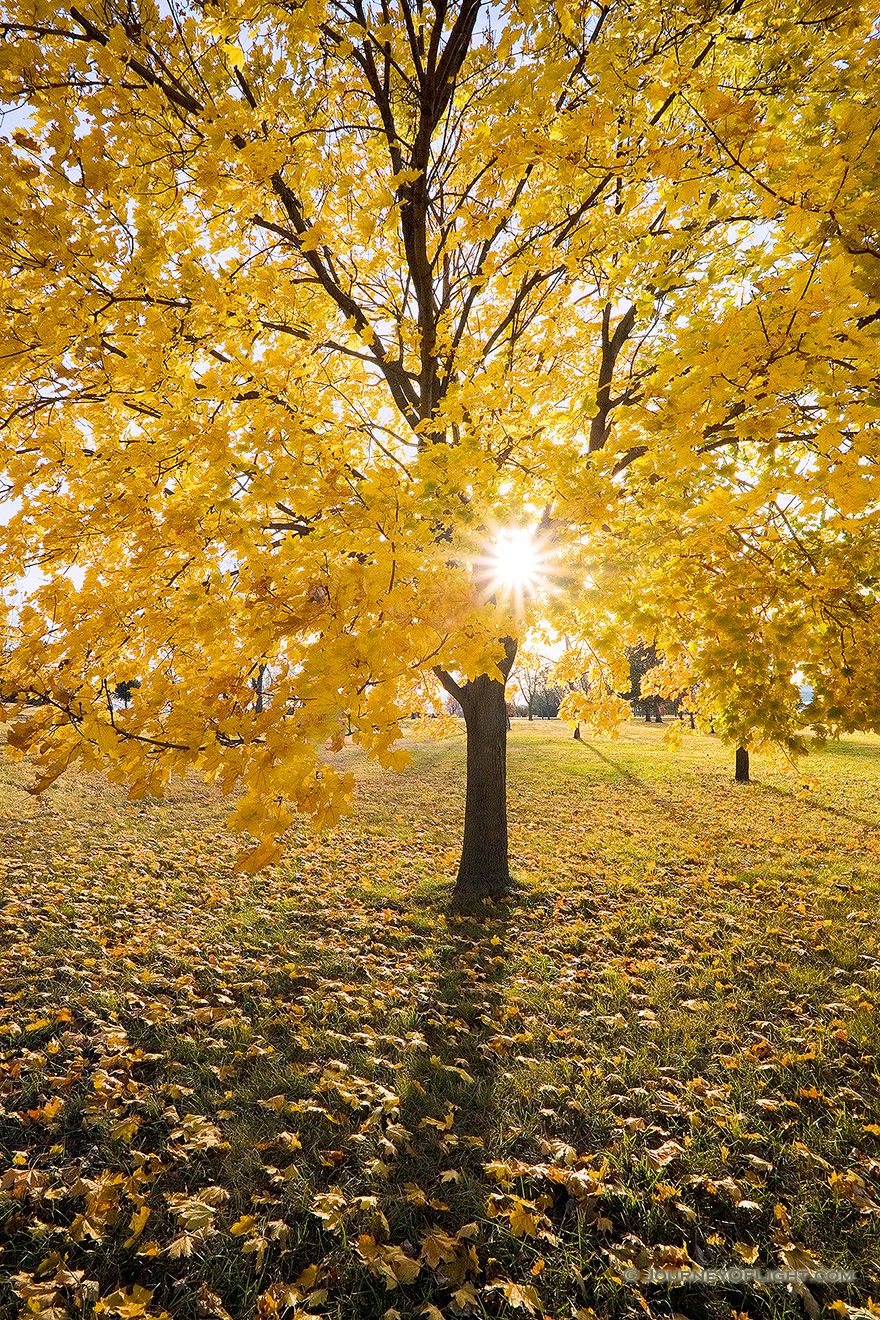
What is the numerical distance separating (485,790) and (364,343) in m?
5.00

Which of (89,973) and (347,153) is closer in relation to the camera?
(89,973)

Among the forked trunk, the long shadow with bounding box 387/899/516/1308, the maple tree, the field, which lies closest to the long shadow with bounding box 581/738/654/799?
the field

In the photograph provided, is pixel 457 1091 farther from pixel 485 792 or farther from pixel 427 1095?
pixel 485 792

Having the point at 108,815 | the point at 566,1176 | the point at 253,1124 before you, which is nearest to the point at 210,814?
the point at 108,815

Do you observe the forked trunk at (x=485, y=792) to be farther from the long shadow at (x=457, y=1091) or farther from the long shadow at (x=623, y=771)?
the long shadow at (x=623, y=771)

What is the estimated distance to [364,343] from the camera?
3184mm

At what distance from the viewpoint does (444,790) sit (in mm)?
14250

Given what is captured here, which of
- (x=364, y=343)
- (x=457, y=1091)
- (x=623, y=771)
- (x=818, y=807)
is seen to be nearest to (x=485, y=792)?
(x=457, y=1091)

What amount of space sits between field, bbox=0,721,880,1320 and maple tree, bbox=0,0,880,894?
1800mm

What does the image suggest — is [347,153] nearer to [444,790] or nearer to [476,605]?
[476,605]

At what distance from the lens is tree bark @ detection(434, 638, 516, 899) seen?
6.60 meters

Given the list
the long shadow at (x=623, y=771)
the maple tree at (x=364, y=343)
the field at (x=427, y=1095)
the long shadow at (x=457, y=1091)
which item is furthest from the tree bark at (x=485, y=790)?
the long shadow at (x=623, y=771)

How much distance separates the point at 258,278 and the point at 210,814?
9.24 meters

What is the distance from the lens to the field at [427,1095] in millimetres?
2277
